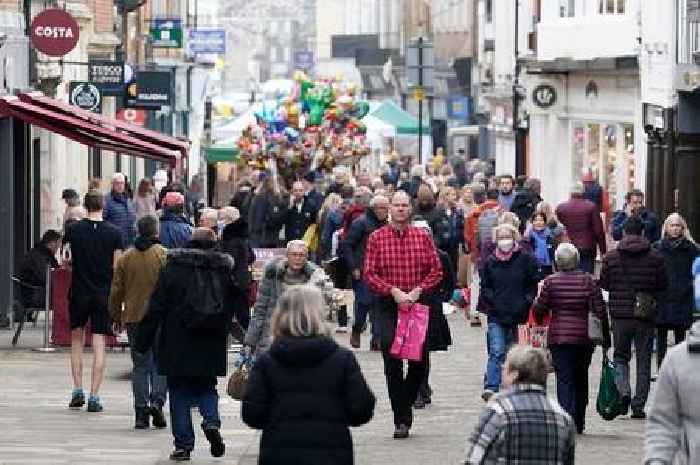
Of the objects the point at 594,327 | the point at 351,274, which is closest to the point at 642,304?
the point at 594,327

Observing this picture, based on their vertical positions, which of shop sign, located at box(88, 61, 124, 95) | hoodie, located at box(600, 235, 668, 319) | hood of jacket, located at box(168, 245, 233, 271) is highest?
shop sign, located at box(88, 61, 124, 95)

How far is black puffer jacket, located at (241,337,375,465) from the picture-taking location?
10.3 m

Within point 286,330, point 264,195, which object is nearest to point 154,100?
point 264,195

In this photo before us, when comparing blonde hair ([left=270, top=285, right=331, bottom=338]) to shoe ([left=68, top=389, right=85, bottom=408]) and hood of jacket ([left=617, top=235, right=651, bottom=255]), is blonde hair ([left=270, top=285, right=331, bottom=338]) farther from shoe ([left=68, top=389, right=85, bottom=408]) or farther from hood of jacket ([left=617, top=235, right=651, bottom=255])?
shoe ([left=68, top=389, right=85, bottom=408])

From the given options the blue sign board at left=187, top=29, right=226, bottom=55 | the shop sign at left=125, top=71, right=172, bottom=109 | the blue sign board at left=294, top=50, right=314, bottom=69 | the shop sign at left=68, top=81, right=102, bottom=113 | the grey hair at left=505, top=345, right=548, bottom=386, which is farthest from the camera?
the blue sign board at left=294, top=50, right=314, bottom=69

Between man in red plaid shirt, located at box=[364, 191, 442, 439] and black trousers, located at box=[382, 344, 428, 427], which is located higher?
man in red plaid shirt, located at box=[364, 191, 442, 439]

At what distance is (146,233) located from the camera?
1778cm

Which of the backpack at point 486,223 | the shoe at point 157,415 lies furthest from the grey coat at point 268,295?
the backpack at point 486,223

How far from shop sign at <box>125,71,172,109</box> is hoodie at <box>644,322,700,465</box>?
34.7m

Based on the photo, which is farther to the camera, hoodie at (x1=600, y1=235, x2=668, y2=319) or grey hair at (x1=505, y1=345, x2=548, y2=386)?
hoodie at (x1=600, y1=235, x2=668, y2=319)

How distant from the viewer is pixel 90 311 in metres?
18.8

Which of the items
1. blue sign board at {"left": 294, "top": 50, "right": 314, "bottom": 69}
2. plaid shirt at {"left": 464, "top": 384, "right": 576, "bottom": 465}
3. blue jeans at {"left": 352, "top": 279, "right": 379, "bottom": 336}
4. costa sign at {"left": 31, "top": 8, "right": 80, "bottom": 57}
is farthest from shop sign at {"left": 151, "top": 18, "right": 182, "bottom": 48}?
blue sign board at {"left": 294, "top": 50, "right": 314, "bottom": 69}

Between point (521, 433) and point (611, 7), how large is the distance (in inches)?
1372

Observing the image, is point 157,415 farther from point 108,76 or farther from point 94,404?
point 108,76
